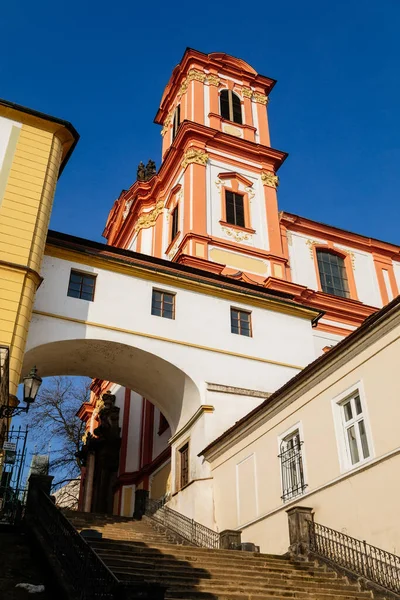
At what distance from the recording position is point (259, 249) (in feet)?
95.1

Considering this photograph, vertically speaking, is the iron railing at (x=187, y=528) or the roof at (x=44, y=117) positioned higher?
the roof at (x=44, y=117)

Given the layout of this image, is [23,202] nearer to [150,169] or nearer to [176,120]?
[176,120]

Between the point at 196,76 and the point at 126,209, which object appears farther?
the point at 126,209

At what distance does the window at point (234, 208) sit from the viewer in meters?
30.0

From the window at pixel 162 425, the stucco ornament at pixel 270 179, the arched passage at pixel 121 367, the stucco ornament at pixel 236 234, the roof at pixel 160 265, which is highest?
the stucco ornament at pixel 270 179

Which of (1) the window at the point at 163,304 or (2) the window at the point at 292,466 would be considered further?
(1) the window at the point at 163,304

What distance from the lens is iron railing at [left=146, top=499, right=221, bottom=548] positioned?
15.5 metres

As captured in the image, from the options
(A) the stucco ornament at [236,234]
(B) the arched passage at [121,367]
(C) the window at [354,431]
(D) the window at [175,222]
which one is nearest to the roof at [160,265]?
(B) the arched passage at [121,367]

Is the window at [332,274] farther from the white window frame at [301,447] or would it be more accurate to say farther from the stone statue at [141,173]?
the white window frame at [301,447]

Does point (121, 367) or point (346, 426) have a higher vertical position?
point (121, 367)

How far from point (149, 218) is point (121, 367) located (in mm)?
17437

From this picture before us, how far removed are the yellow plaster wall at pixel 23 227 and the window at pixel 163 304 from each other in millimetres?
4240

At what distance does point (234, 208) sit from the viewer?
30.5m

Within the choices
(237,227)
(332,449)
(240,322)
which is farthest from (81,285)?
(237,227)
